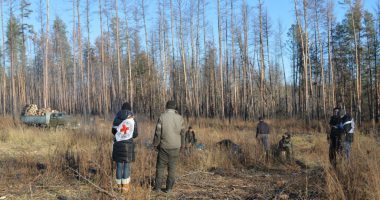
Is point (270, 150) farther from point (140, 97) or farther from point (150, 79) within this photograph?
point (140, 97)

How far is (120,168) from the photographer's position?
22.2 feet

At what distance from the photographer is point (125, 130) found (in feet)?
22.3

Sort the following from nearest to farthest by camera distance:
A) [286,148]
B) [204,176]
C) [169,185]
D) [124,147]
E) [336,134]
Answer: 1. [124,147]
2. [169,185]
3. [204,176]
4. [336,134]
5. [286,148]

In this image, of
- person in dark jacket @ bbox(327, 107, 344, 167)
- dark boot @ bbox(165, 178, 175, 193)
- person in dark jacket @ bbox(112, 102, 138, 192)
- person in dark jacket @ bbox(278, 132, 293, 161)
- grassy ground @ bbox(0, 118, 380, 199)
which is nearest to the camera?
grassy ground @ bbox(0, 118, 380, 199)

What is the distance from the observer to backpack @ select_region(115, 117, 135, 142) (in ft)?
22.2

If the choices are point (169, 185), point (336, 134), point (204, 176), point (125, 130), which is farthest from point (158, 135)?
point (336, 134)

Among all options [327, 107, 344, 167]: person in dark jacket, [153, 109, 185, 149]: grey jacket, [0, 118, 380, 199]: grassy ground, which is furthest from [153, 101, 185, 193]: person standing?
[327, 107, 344, 167]: person in dark jacket

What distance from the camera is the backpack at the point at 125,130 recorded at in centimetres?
677

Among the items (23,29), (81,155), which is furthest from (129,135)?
(23,29)

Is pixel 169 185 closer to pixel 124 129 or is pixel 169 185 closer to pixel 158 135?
pixel 158 135

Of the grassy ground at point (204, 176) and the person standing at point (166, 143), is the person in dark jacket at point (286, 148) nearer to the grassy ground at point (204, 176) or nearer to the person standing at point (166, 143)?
the grassy ground at point (204, 176)

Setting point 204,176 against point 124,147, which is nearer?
point 124,147

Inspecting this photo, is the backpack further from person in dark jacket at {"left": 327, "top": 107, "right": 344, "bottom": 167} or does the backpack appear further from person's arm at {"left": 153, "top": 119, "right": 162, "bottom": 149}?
person in dark jacket at {"left": 327, "top": 107, "right": 344, "bottom": 167}

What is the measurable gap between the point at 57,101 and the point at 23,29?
27.3m
